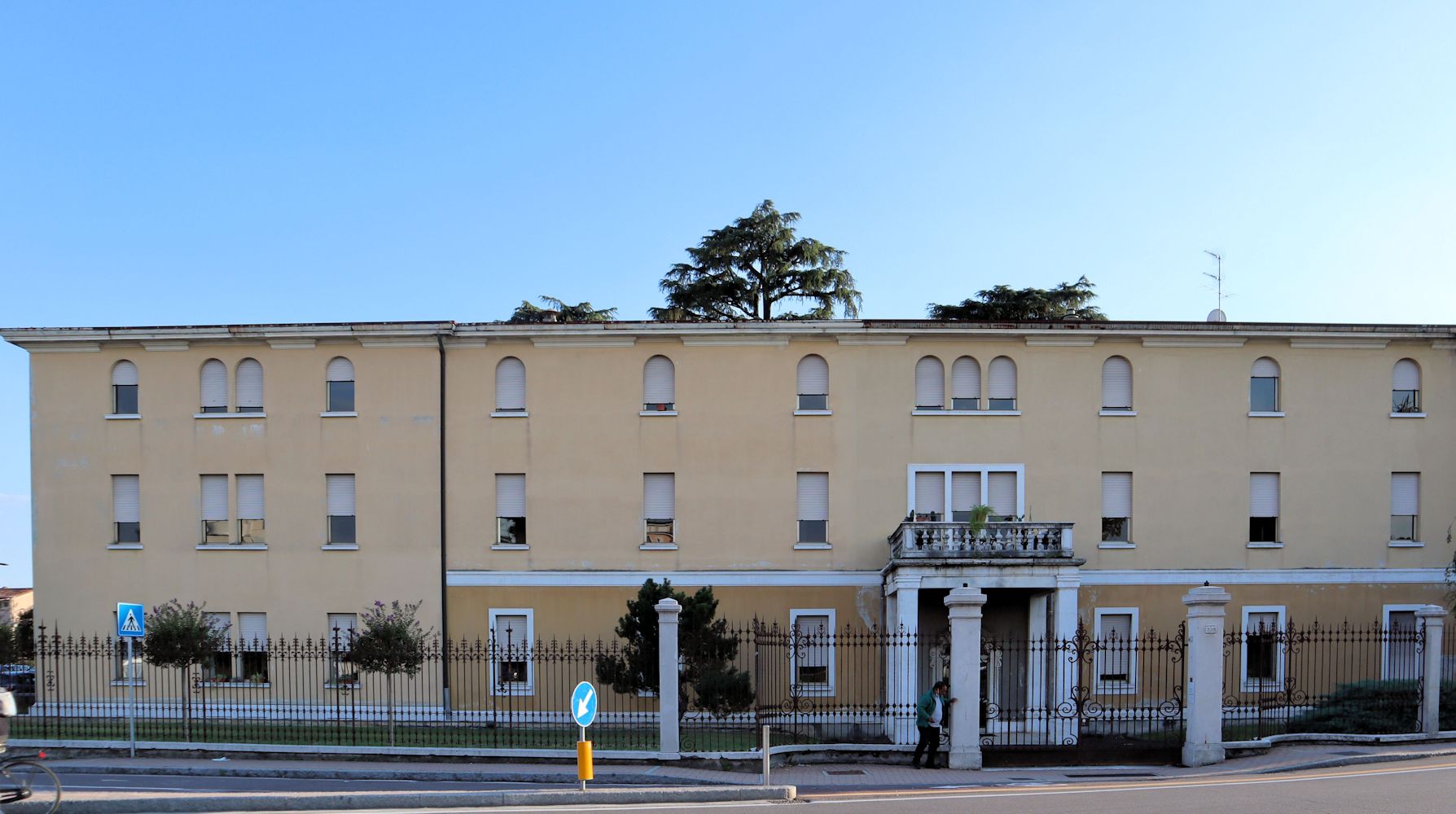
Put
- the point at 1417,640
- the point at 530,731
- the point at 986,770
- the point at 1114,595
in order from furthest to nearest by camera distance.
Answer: the point at 1114,595 → the point at 530,731 → the point at 1417,640 → the point at 986,770

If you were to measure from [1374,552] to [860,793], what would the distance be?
19.0m

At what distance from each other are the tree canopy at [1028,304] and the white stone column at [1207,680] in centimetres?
2652

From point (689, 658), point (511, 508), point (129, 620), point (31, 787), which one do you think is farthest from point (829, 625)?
point (31, 787)

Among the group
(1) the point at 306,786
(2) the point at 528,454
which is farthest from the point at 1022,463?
(1) the point at 306,786

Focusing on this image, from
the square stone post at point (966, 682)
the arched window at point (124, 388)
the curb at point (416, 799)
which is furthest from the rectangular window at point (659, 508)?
the arched window at point (124, 388)

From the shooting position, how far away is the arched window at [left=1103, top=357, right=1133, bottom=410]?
26.5 metres

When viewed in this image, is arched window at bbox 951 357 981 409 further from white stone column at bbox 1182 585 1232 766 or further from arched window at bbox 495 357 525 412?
arched window at bbox 495 357 525 412

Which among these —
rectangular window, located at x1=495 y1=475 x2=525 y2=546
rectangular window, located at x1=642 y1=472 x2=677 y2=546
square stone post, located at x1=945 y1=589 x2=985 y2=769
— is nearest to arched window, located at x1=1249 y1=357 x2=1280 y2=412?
square stone post, located at x1=945 y1=589 x2=985 y2=769

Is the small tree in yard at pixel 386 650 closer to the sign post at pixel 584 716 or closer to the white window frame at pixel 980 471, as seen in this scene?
the sign post at pixel 584 716

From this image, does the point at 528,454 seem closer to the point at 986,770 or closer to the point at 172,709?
the point at 172,709

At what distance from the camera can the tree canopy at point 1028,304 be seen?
1689 inches

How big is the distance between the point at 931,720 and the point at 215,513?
759 inches

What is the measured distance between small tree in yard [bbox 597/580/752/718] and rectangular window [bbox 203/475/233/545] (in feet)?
36.5

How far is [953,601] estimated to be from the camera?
16.7 m
